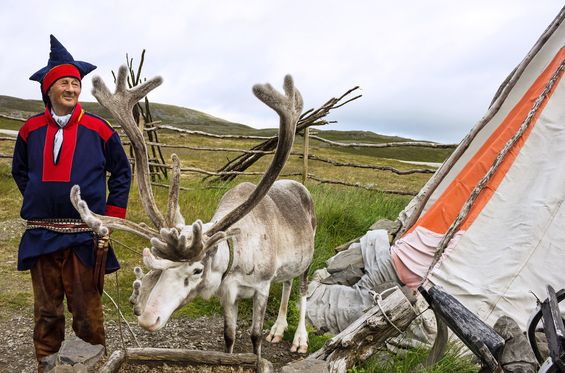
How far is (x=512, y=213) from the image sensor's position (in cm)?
387

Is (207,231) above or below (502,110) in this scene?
below

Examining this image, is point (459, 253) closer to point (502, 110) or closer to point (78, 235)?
point (502, 110)

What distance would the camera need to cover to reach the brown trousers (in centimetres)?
273

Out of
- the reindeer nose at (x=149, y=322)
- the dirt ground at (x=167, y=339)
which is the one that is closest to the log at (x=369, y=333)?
the dirt ground at (x=167, y=339)

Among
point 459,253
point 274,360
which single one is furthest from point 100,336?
point 459,253

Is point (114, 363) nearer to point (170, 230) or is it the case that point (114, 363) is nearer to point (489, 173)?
point (170, 230)

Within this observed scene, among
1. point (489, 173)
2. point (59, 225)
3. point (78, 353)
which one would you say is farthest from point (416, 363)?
point (59, 225)

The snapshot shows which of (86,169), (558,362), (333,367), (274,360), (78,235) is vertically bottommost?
(274,360)

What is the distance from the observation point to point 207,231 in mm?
2658

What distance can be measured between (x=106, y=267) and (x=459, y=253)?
255 cm

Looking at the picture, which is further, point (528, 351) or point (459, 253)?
point (459, 253)

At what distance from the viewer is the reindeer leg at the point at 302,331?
3829 millimetres

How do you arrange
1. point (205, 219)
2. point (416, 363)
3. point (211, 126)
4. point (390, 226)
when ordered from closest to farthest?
point (416, 363) → point (390, 226) → point (205, 219) → point (211, 126)

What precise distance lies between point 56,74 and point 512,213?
10.9 ft
